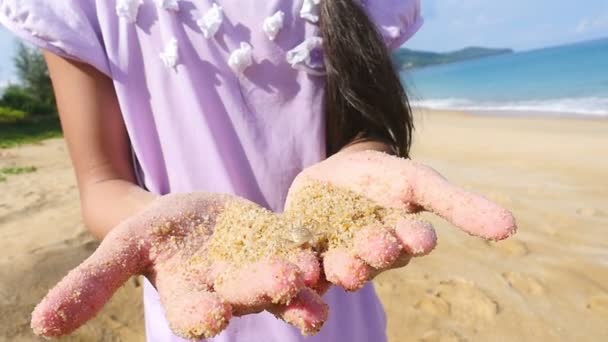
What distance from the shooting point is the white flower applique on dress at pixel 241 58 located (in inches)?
42.2

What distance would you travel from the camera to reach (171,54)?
3.43 ft

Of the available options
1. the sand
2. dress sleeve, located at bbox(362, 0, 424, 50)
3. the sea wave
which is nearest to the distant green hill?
the sea wave

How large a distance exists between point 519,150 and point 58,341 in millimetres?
5582

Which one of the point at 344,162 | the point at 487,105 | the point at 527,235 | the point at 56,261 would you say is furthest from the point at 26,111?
the point at 344,162

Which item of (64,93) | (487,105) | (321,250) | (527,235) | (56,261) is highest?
(64,93)

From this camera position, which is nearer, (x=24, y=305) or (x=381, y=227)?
(x=381, y=227)

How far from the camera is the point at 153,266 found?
82cm

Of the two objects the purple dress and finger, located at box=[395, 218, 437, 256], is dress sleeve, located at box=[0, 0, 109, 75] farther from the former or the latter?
finger, located at box=[395, 218, 437, 256]

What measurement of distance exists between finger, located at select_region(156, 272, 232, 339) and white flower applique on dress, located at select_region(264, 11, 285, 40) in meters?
0.56

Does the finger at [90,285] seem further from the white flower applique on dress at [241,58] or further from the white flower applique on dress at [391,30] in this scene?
the white flower applique on dress at [391,30]

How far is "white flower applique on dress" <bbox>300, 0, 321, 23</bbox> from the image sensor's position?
1097mm

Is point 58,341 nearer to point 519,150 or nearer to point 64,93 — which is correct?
point 64,93

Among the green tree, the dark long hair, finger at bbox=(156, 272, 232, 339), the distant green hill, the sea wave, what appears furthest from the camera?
the distant green hill

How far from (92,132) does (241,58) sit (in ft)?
1.11
